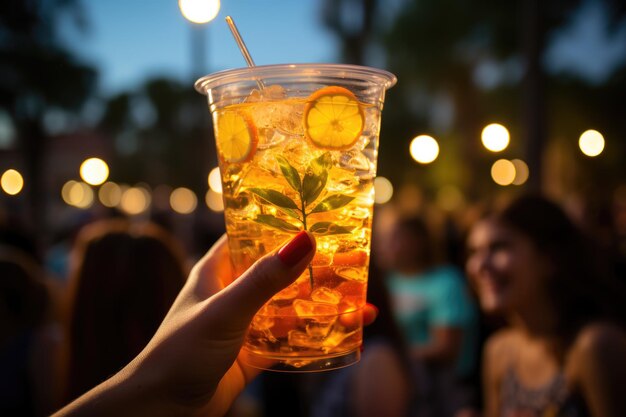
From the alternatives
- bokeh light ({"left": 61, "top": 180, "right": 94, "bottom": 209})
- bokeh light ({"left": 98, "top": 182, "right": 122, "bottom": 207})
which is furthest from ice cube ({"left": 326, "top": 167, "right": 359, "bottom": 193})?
bokeh light ({"left": 61, "top": 180, "right": 94, "bottom": 209})

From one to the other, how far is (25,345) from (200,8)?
9.12 feet

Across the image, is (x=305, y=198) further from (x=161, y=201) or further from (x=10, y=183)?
(x=10, y=183)

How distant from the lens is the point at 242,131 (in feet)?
4.91

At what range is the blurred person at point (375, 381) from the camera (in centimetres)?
310

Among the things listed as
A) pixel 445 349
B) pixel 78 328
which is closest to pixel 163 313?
pixel 78 328

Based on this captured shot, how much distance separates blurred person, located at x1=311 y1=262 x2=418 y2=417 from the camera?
3099mm

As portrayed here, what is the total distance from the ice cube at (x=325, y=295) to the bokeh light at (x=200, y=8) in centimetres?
117

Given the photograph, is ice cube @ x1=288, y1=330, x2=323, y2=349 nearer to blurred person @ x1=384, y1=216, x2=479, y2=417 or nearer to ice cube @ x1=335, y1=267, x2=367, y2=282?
ice cube @ x1=335, y1=267, x2=367, y2=282

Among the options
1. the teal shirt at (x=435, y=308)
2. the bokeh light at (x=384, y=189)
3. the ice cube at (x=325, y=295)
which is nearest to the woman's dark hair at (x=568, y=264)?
the teal shirt at (x=435, y=308)

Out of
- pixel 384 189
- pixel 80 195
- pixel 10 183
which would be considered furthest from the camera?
pixel 80 195

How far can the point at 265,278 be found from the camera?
132cm

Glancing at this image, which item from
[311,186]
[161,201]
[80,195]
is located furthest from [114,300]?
[80,195]

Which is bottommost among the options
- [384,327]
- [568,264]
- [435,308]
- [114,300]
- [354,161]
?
[435,308]

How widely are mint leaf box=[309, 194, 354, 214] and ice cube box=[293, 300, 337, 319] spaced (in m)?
0.27
